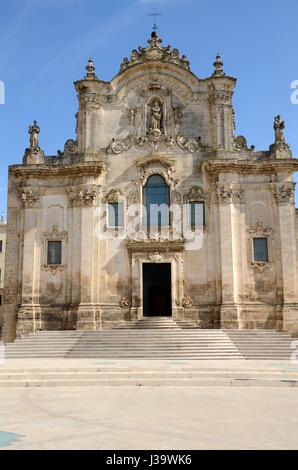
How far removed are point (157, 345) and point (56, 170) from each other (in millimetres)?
11630

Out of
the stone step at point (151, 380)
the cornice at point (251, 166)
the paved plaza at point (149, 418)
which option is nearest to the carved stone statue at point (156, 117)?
the cornice at point (251, 166)

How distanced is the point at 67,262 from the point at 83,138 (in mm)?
6955

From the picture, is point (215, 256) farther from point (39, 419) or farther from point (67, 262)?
Answer: point (39, 419)

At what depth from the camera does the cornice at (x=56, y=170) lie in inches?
1094

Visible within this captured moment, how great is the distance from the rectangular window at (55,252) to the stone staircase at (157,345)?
4.61m

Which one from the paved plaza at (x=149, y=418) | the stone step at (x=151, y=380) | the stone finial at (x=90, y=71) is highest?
the stone finial at (x=90, y=71)

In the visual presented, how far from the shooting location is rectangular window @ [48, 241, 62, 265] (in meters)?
28.1

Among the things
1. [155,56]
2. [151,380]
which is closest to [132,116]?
[155,56]

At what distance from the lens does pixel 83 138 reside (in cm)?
2881

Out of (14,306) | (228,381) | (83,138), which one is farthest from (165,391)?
(83,138)

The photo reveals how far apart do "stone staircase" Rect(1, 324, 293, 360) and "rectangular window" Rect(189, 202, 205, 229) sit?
234 inches

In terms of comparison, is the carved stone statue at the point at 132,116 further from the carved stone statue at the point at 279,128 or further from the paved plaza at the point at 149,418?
the paved plaza at the point at 149,418

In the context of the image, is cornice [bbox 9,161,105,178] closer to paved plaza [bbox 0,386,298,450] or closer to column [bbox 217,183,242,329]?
column [bbox 217,183,242,329]

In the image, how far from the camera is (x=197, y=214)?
28.0 meters
